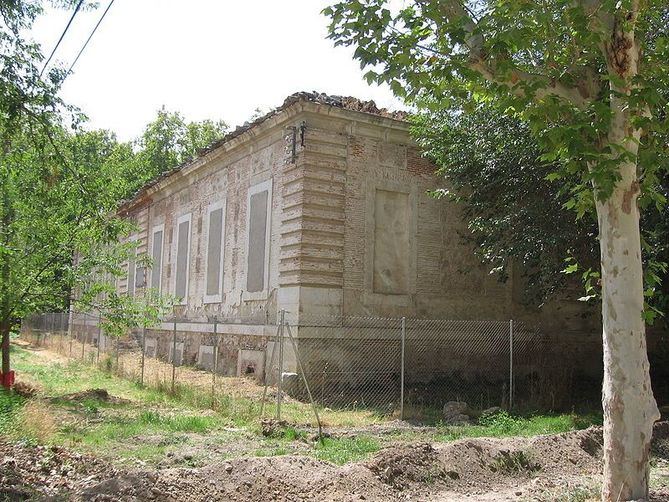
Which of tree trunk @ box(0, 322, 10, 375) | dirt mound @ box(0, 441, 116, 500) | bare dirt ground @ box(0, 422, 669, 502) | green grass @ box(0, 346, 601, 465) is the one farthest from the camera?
tree trunk @ box(0, 322, 10, 375)

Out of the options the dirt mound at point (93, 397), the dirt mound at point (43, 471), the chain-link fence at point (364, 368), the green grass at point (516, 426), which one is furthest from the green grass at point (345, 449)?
the dirt mound at point (93, 397)

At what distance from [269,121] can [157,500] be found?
1196 cm

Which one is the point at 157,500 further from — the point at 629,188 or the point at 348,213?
the point at 348,213

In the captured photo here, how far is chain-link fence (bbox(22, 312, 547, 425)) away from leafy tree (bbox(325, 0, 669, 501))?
21.3ft

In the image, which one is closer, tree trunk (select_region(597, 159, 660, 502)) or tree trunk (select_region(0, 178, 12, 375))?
tree trunk (select_region(597, 159, 660, 502))

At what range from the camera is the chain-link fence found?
46.3ft

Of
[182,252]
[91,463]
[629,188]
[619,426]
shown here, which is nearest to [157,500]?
[91,463]

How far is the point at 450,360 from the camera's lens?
1714 cm

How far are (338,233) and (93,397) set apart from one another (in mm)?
6648

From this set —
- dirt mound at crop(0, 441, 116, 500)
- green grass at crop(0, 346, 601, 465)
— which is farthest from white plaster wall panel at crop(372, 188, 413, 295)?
dirt mound at crop(0, 441, 116, 500)

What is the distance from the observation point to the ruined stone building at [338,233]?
51.8 feet

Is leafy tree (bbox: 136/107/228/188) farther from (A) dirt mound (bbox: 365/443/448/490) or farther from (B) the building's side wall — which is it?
(A) dirt mound (bbox: 365/443/448/490)

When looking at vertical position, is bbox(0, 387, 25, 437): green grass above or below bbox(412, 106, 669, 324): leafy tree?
below

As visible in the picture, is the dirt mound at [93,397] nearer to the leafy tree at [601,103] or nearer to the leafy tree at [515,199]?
the leafy tree at [515,199]
